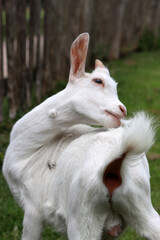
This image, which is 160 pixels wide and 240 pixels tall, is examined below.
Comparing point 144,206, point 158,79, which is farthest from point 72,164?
point 158,79

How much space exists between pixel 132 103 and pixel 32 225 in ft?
15.7

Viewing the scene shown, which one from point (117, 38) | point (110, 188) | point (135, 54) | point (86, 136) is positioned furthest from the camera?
point (135, 54)

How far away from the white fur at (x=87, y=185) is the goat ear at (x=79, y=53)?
474mm

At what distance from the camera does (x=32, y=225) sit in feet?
10.6

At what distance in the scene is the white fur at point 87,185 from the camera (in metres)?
2.67

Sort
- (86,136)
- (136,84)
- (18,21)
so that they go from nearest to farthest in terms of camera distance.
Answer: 1. (86,136)
2. (18,21)
3. (136,84)

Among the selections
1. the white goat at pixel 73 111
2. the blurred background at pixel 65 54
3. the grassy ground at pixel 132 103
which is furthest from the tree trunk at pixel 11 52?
the white goat at pixel 73 111

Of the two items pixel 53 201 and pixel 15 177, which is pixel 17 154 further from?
pixel 53 201

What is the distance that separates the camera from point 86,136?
3.30 metres

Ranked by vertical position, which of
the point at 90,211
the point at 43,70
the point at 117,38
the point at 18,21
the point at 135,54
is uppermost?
the point at 90,211

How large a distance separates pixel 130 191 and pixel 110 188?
13cm

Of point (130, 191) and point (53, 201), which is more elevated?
point (130, 191)

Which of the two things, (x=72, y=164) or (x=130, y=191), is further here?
(x=72, y=164)

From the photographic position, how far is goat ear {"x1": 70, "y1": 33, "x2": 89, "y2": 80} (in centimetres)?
334
